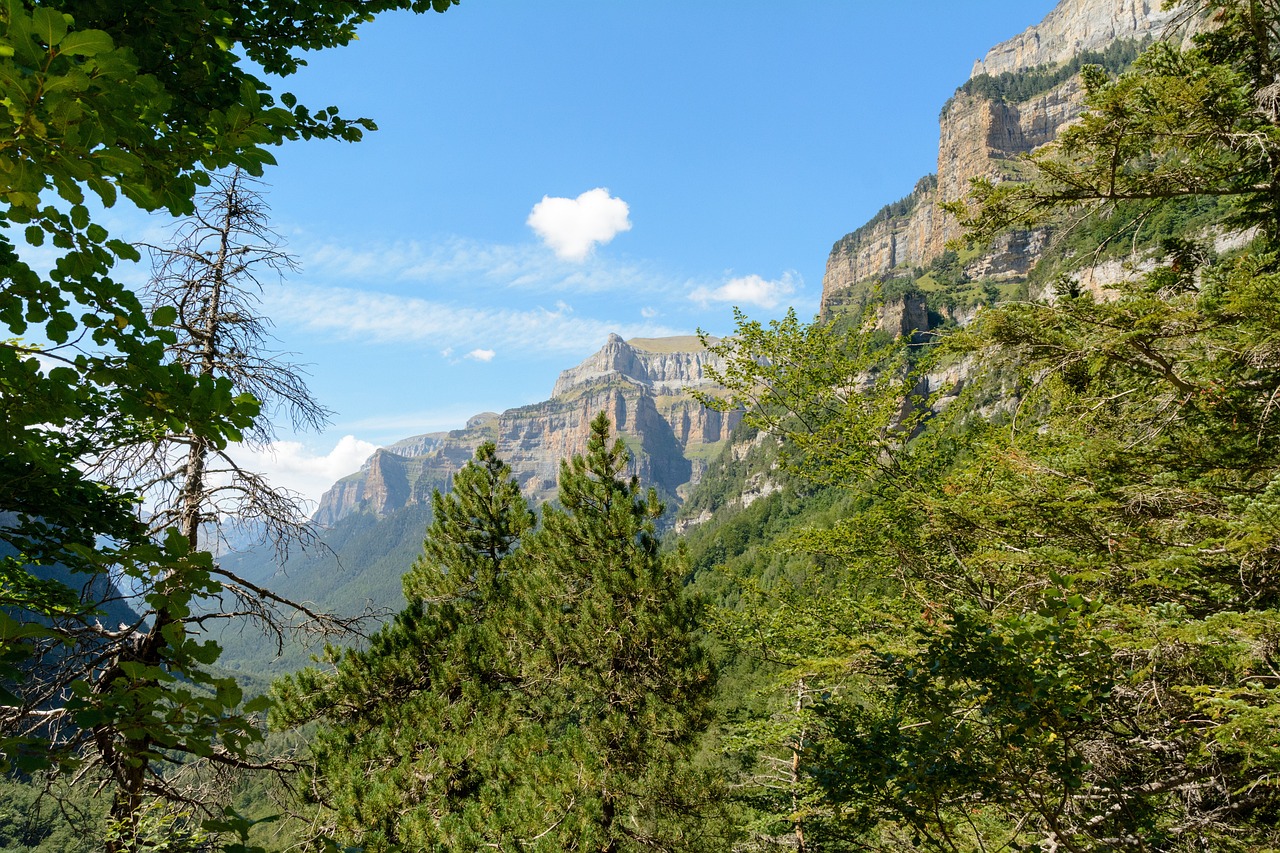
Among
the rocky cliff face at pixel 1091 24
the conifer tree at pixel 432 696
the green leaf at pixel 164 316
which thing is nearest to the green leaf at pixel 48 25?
the green leaf at pixel 164 316

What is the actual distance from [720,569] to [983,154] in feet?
580

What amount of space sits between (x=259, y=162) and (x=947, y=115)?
662ft

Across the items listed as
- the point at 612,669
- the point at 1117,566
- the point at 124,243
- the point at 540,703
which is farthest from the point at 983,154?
the point at 124,243

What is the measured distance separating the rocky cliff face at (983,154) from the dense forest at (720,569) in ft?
421

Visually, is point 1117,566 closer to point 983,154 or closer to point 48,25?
point 48,25

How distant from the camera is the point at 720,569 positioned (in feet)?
33.5

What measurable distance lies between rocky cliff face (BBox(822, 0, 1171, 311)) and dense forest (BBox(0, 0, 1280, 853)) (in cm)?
12824

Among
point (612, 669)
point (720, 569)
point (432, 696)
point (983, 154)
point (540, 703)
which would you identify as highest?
point (983, 154)

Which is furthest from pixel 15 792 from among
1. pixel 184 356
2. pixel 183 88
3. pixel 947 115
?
pixel 947 115

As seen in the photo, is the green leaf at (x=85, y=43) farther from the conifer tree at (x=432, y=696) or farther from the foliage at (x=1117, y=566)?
the conifer tree at (x=432, y=696)

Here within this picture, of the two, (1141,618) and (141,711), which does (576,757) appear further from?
(141,711)

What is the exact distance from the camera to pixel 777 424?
8.40m

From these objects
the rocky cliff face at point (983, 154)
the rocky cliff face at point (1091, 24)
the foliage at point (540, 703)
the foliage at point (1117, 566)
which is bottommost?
the foliage at point (540, 703)

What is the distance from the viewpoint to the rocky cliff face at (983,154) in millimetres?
137000
